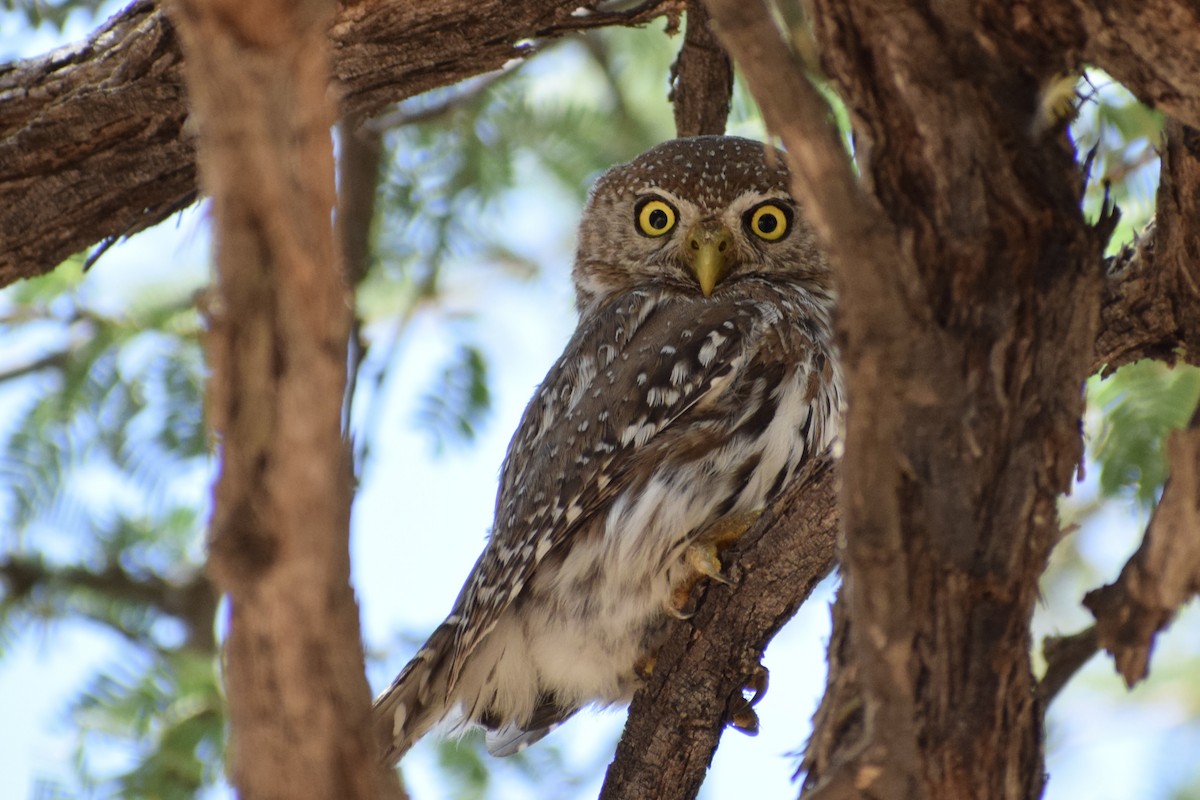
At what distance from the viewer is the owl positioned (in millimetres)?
3838

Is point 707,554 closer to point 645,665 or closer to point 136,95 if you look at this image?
point 645,665

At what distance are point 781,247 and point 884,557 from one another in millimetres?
2934

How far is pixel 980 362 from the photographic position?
2.15 metres

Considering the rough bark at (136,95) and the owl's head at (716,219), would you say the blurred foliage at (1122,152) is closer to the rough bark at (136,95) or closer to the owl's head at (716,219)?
the owl's head at (716,219)

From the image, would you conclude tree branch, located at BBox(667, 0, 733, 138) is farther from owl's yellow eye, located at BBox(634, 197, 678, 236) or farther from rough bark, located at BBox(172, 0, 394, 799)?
rough bark, located at BBox(172, 0, 394, 799)

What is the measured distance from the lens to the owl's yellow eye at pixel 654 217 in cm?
499

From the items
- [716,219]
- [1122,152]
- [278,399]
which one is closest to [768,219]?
[716,219]

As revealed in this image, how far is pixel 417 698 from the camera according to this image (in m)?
3.90

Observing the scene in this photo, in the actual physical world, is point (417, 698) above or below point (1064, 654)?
above

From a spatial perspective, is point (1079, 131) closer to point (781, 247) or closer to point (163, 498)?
point (781, 247)

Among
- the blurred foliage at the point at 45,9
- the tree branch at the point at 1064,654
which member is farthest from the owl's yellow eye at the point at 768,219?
the blurred foliage at the point at 45,9

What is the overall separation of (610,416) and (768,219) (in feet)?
4.01

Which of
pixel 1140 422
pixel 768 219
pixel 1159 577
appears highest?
pixel 768 219

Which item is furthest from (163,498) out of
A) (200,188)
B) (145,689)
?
(200,188)
